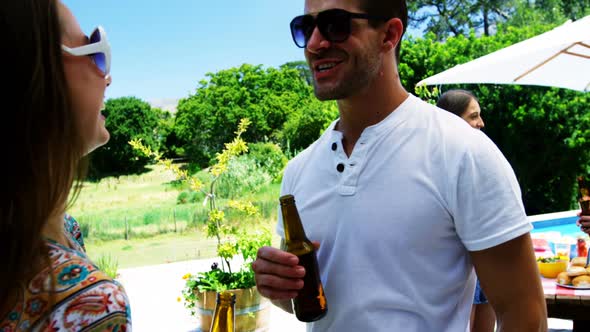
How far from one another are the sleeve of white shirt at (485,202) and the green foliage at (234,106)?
44.6 m

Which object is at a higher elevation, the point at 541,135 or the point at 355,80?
the point at 355,80

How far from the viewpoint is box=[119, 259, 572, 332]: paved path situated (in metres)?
5.98

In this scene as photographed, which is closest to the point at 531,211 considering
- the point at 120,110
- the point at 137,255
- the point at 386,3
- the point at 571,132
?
the point at 571,132

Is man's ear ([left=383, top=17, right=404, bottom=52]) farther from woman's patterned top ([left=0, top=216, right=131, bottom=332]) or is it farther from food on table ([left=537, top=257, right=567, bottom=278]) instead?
food on table ([left=537, top=257, right=567, bottom=278])

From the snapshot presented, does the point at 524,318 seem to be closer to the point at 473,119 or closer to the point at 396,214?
the point at 396,214

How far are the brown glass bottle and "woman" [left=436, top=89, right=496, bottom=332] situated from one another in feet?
2.36

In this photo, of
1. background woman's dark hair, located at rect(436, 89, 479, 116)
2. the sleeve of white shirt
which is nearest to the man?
the sleeve of white shirt

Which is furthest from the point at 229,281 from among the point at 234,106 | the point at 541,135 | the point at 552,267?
the point at 234,106

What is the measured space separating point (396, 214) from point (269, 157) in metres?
27.6

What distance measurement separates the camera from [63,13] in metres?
0.86

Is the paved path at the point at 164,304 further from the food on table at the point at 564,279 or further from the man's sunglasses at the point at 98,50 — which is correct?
the man's sunglasses at the point at 98,50

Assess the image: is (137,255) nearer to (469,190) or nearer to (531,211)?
(531,211)

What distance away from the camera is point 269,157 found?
28.9 m

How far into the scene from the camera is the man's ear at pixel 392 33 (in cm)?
157
